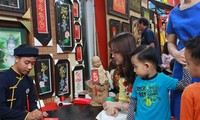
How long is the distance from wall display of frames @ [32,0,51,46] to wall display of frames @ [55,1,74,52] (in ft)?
0.52

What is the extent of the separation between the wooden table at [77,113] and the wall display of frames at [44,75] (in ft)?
1.04

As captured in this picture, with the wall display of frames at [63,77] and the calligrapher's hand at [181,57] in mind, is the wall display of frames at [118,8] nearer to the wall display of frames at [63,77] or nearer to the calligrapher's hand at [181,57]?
the wall display of frames at [63,77]

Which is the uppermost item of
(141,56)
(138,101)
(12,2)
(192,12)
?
(12,2)

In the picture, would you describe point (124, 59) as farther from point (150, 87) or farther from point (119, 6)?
point (119, 6)

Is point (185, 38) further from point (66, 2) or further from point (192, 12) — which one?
point (66, 2)

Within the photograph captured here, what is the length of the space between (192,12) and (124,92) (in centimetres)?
70

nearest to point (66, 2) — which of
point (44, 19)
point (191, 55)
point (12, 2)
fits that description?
point (44, 19)

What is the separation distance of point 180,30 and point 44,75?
153cm

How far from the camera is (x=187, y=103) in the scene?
1.00 meters

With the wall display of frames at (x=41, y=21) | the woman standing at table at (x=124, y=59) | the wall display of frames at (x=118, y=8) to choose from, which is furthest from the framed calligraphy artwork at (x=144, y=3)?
the woman standing at table at (x=124, y=59)

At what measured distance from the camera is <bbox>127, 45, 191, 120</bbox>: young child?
1.31m

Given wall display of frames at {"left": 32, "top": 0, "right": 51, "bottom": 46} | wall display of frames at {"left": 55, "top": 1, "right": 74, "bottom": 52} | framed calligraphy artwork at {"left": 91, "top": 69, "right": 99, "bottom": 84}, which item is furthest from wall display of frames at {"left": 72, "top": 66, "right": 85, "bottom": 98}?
framed calligraphy artwork at {"left": 91, "top": 69, "right": 99, "bottom": 84}

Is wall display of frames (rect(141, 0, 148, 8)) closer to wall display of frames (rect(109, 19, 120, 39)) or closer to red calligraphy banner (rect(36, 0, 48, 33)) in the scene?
wall display of frames (rect(109, 19, 120, 39))

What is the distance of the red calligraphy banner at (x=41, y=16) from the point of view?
2338 mm
